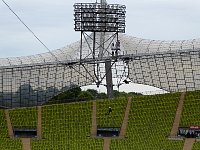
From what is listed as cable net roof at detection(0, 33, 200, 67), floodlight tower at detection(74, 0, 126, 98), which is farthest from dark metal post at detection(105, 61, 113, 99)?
cable net roof at detection(0, 33, 200, 67)

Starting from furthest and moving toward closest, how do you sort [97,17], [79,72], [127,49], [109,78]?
[127,49]
[79,72]
[109,78]
[97,17]

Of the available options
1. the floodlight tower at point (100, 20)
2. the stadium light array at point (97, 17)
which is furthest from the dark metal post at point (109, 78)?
the stadium light array at point (97, 17)

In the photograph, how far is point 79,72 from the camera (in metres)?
52.0

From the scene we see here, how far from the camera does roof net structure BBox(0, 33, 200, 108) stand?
165ft

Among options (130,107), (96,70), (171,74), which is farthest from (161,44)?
(130,107)

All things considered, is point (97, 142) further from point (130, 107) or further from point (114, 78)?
point (114, 78)

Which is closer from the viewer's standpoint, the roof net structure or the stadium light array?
the stadium light array

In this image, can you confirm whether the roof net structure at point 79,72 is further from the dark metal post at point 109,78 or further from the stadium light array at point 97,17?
the stadium light array at point 97,17

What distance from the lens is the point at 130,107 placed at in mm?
42375

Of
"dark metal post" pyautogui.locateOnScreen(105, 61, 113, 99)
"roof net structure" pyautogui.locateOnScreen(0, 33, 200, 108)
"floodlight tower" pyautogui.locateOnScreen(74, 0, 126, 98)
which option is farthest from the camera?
"roof net structure" pyautogui.locateOnScreen(0, 33, 200, 108)

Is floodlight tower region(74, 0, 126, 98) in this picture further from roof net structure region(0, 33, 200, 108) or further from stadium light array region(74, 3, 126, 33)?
roof net structure region(0, 33, 200, 108)

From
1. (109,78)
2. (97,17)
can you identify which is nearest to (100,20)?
(97,17)

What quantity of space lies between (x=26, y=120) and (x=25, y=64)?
26.1 feet

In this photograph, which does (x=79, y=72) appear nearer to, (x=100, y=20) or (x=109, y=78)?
(x=109, y=78)
